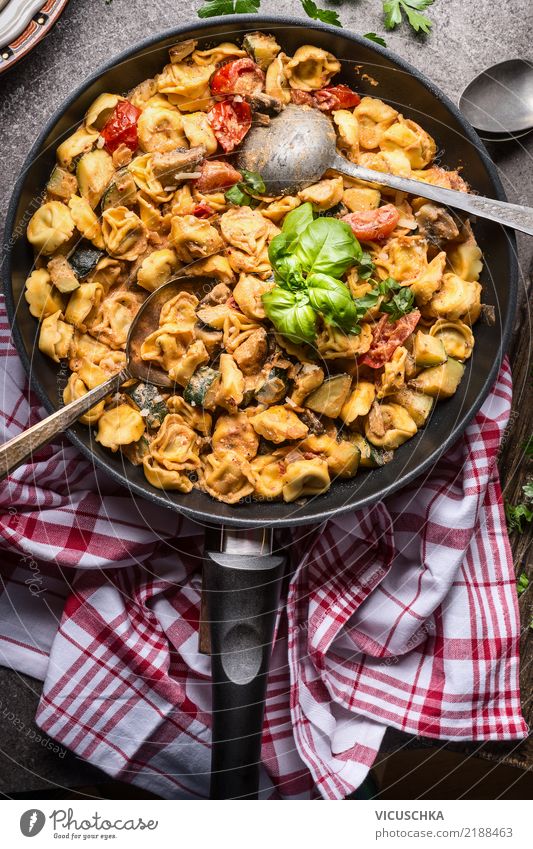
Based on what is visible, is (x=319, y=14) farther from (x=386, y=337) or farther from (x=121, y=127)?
(x=386, y=337)

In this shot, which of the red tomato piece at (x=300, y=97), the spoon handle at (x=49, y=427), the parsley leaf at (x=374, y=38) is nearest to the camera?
the spoon handle at (x=49, y=427)

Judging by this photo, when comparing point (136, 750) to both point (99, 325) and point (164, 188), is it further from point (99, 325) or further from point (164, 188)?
point (164, 188)

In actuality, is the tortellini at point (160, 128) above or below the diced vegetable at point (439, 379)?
above

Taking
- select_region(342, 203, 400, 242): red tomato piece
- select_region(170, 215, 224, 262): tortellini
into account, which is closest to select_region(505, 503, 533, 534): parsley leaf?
select_region(342, 203, 400, 242): red tomato piece

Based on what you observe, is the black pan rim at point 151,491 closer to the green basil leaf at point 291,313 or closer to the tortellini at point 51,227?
the tortellini at point 51,227

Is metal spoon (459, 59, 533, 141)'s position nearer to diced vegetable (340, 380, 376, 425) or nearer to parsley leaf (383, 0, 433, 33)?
parsley leaf (383, 0, 433, 33)

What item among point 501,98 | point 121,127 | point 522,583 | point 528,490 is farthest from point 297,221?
point 522,583

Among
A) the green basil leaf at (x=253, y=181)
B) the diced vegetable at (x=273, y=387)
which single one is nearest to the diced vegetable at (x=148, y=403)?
the diced vegetable at (x=273, y=387)
